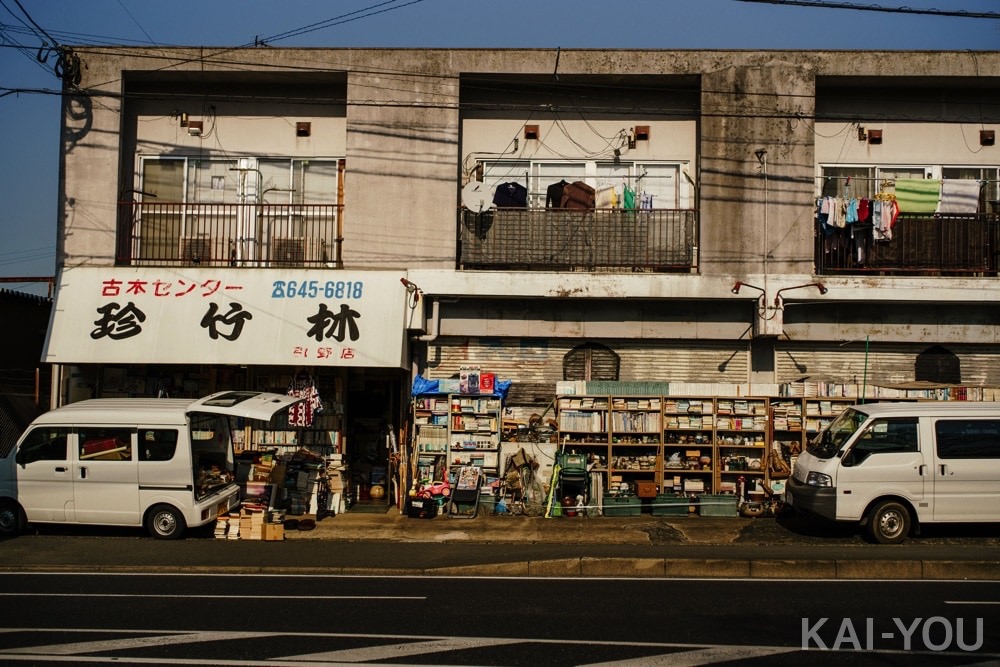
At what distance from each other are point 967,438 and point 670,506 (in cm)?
498

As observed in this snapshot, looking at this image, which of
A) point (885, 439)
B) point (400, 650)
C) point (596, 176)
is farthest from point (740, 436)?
point (400, 650)

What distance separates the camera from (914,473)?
42.1 ft

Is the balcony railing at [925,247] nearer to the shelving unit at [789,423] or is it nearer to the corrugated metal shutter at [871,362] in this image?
the corrugated metal shutter at [871,362]

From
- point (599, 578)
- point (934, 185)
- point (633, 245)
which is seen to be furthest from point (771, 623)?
point (934, 185)

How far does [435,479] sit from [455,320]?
3.16 m

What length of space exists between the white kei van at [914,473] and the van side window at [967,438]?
1cm

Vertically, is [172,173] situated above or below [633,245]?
above

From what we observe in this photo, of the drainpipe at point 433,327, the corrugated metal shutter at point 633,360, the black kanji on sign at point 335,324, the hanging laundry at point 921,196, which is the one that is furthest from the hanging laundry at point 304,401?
the hanging laundry at point 921,196

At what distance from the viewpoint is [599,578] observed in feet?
36.4

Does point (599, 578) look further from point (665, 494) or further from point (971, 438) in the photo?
point (971, 438)

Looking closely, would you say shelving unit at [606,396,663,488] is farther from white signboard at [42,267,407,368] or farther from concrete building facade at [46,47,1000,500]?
white signboard at [42,267,407,368]

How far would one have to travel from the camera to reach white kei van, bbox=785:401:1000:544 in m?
12.8

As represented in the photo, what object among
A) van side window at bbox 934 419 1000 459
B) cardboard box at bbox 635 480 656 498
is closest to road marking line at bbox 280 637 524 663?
cardboard box at bbox 635 480 656 498

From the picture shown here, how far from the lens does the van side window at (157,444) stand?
13367 millimetres
